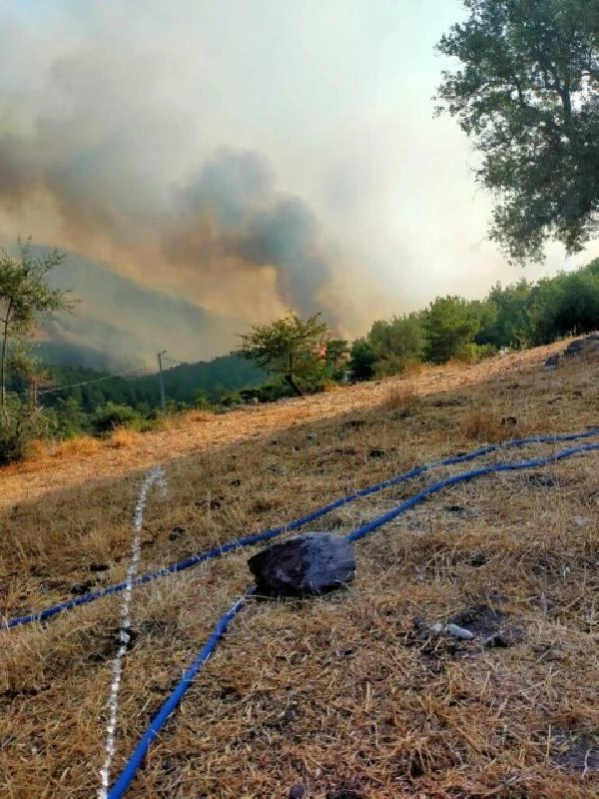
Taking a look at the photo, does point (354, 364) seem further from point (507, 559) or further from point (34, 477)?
point (507, 559)

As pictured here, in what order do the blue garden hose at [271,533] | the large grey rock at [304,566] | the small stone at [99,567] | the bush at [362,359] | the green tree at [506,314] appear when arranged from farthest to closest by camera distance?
the green tree at [506,314] → the bush at [362,359] → the small stone at [99,567] → the blue garden hose at [271,533] → the large grey rock at [304,566]

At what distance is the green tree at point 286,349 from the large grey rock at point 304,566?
19450 mm

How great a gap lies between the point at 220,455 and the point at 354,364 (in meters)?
22.6

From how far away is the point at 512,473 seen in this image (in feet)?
11.0

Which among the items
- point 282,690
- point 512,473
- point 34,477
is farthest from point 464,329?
point 282,690

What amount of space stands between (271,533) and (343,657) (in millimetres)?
1277

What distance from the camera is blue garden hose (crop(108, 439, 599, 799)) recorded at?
56.3 inches

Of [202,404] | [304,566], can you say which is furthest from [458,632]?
[202,404]

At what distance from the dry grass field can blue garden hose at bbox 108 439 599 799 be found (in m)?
0.03

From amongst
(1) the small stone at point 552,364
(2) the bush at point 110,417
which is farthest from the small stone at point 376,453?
(2) the bush at point 110,417

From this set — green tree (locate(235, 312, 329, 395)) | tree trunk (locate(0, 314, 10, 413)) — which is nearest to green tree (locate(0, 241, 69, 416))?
tree trunk (locate(0, 314, 10, 413))

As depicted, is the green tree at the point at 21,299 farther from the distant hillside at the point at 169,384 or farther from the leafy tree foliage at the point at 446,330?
the leafy tree foliage at the point at 446,330

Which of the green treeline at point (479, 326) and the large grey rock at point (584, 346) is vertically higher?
the green treeline at point (479, 326)

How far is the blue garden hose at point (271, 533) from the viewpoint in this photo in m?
2.51
